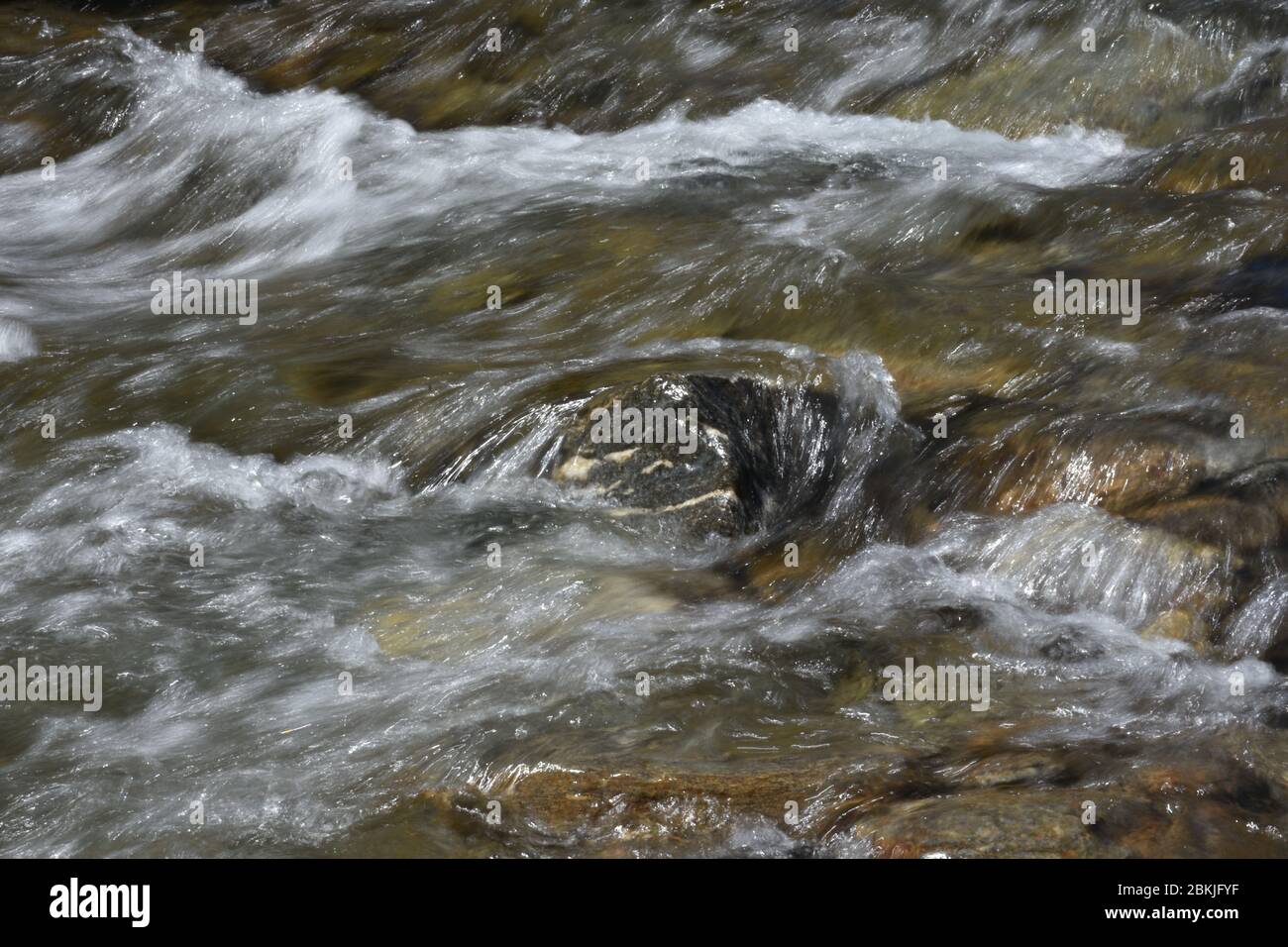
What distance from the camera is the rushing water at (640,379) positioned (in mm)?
4902

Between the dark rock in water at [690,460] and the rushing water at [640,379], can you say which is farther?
the dark rock in water at [690,460]

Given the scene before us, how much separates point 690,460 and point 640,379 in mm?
537

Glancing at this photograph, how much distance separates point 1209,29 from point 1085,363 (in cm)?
460

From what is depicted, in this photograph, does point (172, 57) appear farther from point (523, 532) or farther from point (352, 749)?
point (352, 749)

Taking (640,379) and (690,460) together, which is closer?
(690,460)

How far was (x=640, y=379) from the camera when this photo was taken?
6.71m

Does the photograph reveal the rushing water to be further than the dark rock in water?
No

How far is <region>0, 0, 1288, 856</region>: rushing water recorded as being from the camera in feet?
16.1

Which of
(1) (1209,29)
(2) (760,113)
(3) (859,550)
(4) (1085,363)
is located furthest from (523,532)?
(1) (1209,29)

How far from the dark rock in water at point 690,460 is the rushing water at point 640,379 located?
0.12 m

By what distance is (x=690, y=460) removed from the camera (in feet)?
21.0

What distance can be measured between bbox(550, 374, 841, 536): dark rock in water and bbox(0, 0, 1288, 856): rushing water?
4.6 inches

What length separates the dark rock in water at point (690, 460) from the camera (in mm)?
6379

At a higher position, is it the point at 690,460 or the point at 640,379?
the point at 640,379
